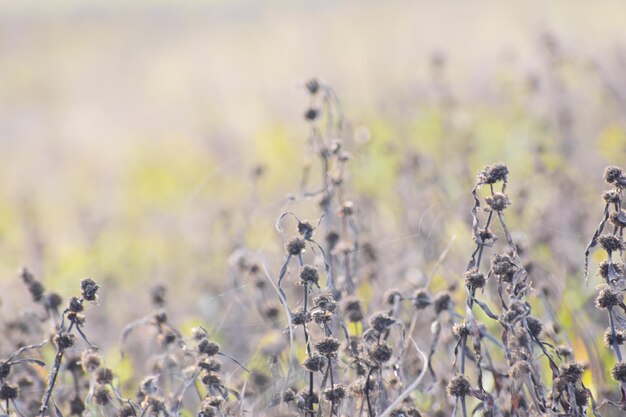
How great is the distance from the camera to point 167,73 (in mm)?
12375

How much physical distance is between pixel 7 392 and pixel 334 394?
0.70 metres

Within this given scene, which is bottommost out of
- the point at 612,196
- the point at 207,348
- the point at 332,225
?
the point at 207,348

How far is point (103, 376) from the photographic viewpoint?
204 centimetres

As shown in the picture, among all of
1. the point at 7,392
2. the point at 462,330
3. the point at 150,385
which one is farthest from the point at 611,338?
the point at 7,392

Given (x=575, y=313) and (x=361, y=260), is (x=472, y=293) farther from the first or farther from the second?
(x=361, y=260)

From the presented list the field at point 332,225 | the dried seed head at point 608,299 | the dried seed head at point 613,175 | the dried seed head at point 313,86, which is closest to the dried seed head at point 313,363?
the field at point 332,225

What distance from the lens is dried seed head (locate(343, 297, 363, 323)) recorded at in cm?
216

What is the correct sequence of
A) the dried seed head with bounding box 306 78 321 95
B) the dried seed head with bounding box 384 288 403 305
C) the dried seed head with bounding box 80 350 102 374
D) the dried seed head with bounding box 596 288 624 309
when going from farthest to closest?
the dried seed head with bounding box 306 78 321 95 → the dried seed head with bounding box 384 288 403 305 → the dried seed head with bounding box 80 350 102 374 → the dried seed head with bounding box 596 288 624 309

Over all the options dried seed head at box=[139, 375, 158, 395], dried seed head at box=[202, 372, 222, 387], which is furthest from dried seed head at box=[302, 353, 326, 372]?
dried seed head at box=[139, 375, 158, 395]

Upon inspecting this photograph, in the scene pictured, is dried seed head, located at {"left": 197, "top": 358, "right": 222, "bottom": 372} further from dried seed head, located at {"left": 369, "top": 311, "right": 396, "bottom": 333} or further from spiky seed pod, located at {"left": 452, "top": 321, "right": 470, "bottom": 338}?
spiky seed pod, located at {"left": 452, "top": 321, "right": 470, "bottom": 338}

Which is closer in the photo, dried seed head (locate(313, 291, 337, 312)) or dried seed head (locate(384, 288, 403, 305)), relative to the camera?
dried seed head (locate(313, 291, 337, 312))

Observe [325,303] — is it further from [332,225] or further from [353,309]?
[332,225]

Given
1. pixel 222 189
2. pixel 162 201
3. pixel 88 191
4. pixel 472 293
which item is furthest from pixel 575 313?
pixel 88 191

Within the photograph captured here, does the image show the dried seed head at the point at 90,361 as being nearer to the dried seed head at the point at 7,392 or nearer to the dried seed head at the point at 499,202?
the dried seed head at the point at 7,392
